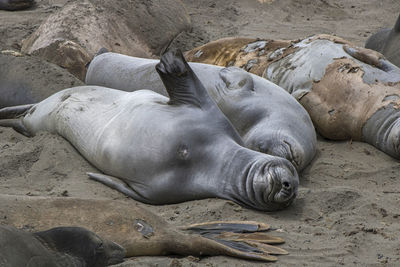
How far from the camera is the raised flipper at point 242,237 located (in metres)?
3.42

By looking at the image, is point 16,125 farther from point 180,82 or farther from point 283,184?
point 283,184

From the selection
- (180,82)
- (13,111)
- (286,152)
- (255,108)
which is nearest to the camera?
(180,82)

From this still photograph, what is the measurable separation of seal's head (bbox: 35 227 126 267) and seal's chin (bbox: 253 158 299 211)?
155cm

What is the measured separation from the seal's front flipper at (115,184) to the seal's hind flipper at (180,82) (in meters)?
0.61

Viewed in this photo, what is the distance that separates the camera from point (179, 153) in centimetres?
443

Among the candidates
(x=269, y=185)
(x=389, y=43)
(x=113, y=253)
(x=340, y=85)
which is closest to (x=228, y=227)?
(x=269, y=185)

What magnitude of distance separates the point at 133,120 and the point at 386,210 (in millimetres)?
1662

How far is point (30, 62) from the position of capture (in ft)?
21.0

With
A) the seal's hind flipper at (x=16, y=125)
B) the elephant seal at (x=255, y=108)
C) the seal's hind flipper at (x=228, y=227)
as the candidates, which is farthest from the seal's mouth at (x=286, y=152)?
the seal's hind flipper at (x=16, y=125)

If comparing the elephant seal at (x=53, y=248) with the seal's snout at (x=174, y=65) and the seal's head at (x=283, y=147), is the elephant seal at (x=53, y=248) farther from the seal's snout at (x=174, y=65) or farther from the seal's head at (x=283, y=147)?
the seal's head at (x=283, y=147)

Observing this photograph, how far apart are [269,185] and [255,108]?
3.76 feet

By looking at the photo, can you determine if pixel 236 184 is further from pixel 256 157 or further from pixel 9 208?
pixel 9 208

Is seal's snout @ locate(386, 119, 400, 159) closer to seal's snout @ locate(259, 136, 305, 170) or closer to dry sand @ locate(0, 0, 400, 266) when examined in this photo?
dry sand @ locate(0, 0, 400, 266)

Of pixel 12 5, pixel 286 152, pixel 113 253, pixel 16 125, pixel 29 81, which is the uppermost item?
pixel 113 253
